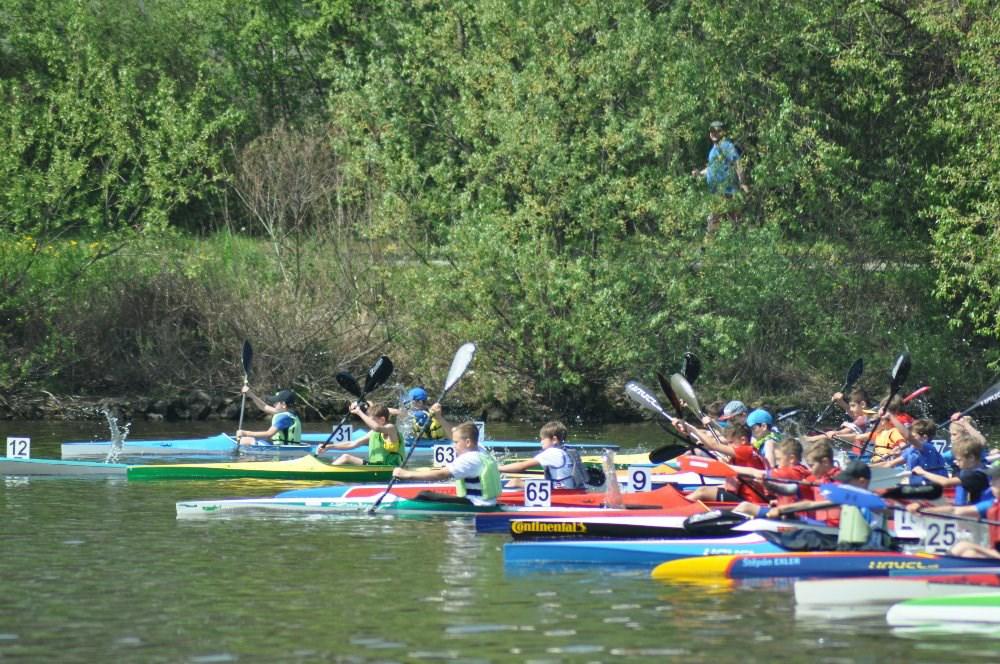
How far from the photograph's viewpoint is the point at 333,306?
107ft

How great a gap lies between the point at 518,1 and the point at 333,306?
22.2ft

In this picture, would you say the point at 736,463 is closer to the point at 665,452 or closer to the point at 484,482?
the point at 665,452

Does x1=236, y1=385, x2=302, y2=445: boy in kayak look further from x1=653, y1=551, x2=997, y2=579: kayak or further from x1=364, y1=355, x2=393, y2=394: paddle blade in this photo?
x1=653, y1=551, x2=997, y2=579: kayak

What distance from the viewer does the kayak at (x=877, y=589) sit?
12461mm

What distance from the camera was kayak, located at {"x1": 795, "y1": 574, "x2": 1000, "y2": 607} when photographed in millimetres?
12461

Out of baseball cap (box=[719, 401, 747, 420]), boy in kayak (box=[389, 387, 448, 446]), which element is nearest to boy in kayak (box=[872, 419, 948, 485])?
baseball cap (box=[719, 401, 747, 420])

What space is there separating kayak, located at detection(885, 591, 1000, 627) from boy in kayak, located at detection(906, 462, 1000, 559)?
1.15 metres

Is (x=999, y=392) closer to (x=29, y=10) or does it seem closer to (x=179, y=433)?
(x=179, y=433)

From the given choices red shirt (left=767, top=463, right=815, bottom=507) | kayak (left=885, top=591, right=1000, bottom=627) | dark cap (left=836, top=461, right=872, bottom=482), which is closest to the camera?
kayak (left=885, top=591, right=1000, bottom=627)

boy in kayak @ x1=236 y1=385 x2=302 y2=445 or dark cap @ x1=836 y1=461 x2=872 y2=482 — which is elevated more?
boy in kayak @ x1=236 y1=385 x2=302 y2=445

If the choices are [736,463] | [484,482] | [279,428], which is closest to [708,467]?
[736,463]

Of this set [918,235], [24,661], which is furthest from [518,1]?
[24,661]

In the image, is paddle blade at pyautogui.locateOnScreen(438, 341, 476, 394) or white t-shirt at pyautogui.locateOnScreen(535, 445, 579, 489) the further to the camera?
paddle blade at pyautogui.locateOnScreen(438, 341, 476, 394)

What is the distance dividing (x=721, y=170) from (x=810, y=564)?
18407 mm
